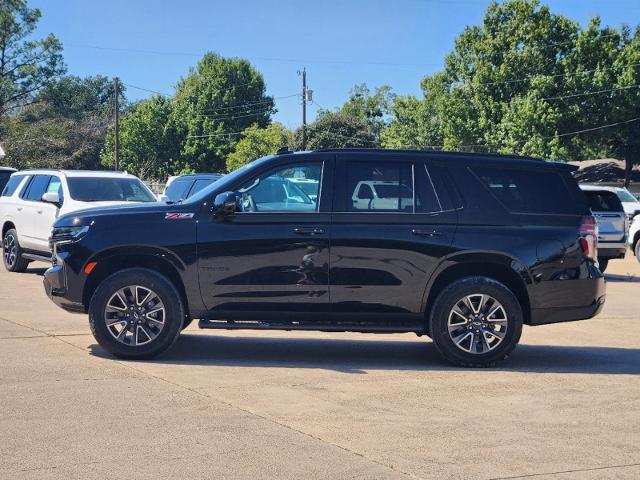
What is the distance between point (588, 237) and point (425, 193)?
1600mm

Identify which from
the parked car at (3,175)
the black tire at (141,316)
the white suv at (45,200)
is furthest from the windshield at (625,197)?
the black tire at (141,316)

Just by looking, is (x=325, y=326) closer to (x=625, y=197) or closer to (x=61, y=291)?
(x=61, y=291)

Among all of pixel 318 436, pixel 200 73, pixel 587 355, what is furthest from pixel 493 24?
pixel 318 436

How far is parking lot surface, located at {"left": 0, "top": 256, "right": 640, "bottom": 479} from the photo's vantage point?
5645 millimetres

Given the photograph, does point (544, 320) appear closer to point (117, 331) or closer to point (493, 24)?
point (117, 331)

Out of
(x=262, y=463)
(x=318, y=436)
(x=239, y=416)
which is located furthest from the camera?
(x=239, y=416)

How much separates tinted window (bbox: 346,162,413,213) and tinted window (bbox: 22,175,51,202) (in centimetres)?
1016

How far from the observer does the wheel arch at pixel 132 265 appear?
8.97 metres

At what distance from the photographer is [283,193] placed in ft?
29.9

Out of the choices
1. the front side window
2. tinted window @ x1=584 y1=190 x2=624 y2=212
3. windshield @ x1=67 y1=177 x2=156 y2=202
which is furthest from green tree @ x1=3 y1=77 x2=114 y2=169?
the front side window

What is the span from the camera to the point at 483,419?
6867 mm

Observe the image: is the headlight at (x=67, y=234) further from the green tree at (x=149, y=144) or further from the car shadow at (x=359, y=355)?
the green tree at (x=149, y=144)

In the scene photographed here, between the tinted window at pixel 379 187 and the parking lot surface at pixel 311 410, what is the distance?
151 cm

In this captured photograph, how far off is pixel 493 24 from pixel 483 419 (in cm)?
5567
